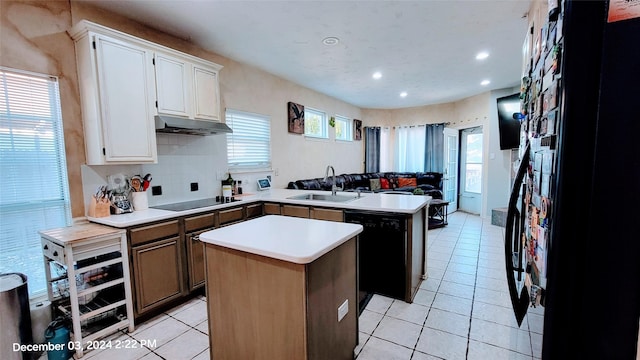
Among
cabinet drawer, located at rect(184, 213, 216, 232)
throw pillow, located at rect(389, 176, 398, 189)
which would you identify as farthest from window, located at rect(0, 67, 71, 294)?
throw pillow, located at rect(389, 176, 398, 189)

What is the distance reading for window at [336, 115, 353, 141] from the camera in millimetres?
6624

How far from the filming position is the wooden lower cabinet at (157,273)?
2285 millimetres

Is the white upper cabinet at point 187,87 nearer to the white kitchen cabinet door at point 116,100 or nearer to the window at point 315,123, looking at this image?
the white kitchen cabinet door at point 116,100

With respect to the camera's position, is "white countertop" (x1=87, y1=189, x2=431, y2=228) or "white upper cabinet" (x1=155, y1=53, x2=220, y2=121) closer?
"white countertop" (x1=87, y1=189, x2=431, y2=228)

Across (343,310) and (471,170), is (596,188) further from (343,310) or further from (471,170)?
(471,170)

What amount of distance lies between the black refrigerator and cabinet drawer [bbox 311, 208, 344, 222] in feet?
7.38

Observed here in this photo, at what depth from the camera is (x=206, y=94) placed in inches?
123

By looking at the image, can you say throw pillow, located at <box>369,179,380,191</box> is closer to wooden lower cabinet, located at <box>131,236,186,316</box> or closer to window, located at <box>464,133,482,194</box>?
window, located at <box>464,133,482,194</box>

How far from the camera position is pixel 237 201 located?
326 centimetres

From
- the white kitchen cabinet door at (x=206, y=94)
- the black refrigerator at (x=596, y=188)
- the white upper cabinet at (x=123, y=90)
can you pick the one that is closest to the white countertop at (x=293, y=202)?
the white upper cabinet at (x=123, y=90)

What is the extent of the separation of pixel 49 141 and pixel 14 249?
0.89 metres

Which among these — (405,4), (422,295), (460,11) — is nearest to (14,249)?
(422,295)

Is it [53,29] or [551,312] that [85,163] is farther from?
[551,312]

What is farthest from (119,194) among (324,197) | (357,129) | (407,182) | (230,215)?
(407,182)
